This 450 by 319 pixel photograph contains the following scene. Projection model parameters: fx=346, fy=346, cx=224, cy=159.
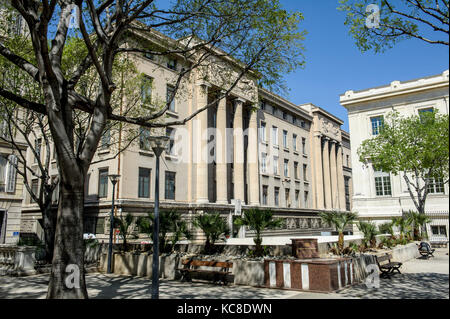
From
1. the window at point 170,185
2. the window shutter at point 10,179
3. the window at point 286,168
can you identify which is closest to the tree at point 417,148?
the window at point 170,185

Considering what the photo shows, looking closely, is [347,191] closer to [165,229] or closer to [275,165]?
[275,165]

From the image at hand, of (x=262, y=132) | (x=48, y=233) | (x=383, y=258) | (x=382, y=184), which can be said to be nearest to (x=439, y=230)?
(x=382, y=184)

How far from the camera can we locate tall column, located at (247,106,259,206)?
39469 millimetres

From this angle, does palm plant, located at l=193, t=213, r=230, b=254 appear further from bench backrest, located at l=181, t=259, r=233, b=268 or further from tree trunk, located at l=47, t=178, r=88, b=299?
tree trunk, located at l=47, t=178, r=88, b=299

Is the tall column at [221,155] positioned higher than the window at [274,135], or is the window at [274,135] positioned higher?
the window at [274,135]

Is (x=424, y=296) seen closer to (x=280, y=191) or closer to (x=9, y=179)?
(x=9, y=179)

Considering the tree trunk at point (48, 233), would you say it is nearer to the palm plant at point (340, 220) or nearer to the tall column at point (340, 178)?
the palm plant at point (340, 220)

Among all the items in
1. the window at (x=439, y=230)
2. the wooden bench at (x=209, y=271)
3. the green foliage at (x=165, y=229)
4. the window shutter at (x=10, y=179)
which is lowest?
the wooden bench at (x=209, y=271)

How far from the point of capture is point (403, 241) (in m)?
22.8

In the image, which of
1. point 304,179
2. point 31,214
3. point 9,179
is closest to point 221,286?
point 9,179

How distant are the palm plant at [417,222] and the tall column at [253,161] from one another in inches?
646

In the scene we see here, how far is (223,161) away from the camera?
1400 inches

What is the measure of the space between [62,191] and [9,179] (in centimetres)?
1958

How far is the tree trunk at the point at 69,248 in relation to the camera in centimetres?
764
